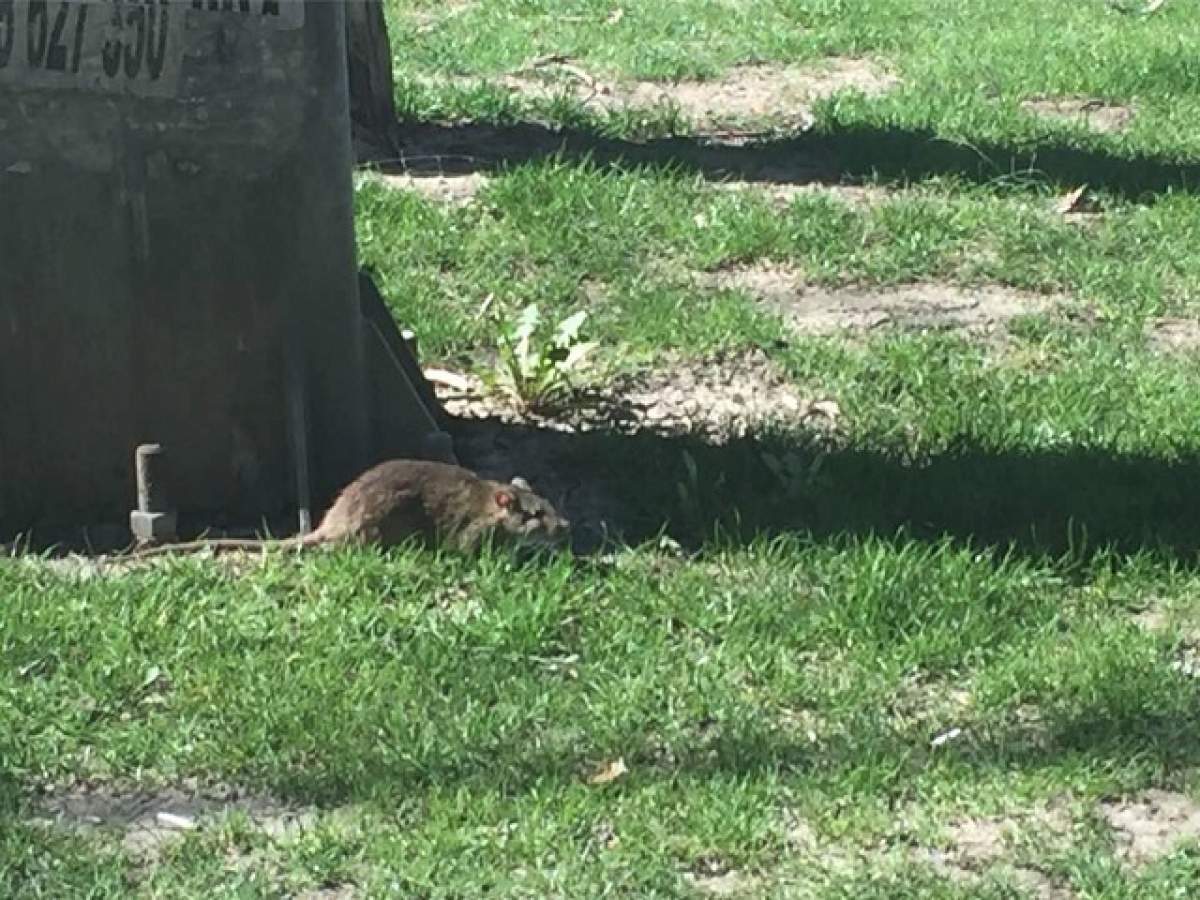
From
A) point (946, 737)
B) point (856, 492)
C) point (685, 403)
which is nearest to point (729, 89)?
point (685, 403)

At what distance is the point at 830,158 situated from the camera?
9.00 m

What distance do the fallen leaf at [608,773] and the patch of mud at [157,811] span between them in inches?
21.7

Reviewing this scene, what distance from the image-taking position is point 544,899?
4285mm

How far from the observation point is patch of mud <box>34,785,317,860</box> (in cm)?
452

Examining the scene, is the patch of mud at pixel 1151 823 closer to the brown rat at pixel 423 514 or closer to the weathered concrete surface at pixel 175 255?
the brown rat at pixel 423 514

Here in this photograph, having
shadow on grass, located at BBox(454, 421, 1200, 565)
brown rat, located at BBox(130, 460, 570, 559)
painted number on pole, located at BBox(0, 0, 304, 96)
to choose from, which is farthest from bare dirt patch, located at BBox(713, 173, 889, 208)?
painted number on pole, located at BBox(0, 0, 304, 96)

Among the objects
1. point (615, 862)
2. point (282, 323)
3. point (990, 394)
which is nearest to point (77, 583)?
point (282, 323)

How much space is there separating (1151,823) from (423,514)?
1.84 m

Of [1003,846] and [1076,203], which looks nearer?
[1003,846]

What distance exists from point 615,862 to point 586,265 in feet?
11.9

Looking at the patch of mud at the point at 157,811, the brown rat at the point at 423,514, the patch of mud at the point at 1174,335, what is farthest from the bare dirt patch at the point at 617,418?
the patch of mud at the point at 157,811

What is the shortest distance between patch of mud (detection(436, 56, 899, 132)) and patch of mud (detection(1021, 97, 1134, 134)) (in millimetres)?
646

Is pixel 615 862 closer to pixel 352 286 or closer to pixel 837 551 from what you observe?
pixel 837 551

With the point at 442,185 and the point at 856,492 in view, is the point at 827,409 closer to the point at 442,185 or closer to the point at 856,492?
the point at 856,492
